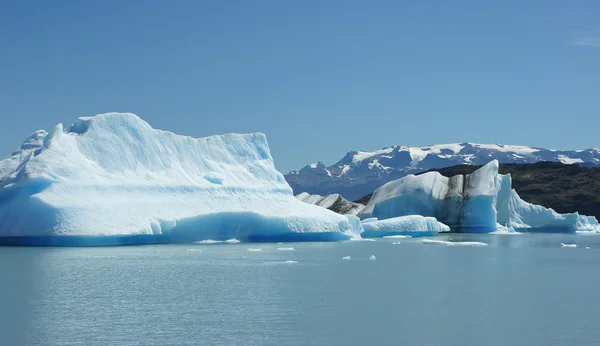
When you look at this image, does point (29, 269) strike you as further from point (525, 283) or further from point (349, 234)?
point (349, 234)

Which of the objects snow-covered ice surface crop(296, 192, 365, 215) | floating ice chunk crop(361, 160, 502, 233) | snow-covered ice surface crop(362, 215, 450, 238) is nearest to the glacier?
floating ice chunk crop(361, 160, 502, 233)

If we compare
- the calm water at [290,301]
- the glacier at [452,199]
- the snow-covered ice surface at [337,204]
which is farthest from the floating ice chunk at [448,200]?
the calm water at [290,301]

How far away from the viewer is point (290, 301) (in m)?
12.2

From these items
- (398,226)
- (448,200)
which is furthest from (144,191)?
(448,200)

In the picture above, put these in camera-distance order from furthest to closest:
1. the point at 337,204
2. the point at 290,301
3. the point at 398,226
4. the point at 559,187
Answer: the point at 559,187
the point at 337,204
the point at 398,226
the point at 290,301

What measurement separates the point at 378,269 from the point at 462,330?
27.3 ft

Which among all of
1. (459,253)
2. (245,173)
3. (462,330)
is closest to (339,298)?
(462,330)

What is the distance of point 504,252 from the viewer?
2586 centimetres

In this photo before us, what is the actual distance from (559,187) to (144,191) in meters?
59.8

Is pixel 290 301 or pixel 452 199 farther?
pixel 452 199

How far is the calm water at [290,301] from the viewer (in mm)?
9406

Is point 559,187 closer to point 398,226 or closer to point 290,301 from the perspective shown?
point 398,226

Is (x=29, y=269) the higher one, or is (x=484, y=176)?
(x=484, y=176)

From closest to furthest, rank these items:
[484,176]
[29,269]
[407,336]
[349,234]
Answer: [407,336] < [29,269] < [349,234] < [484,176]
